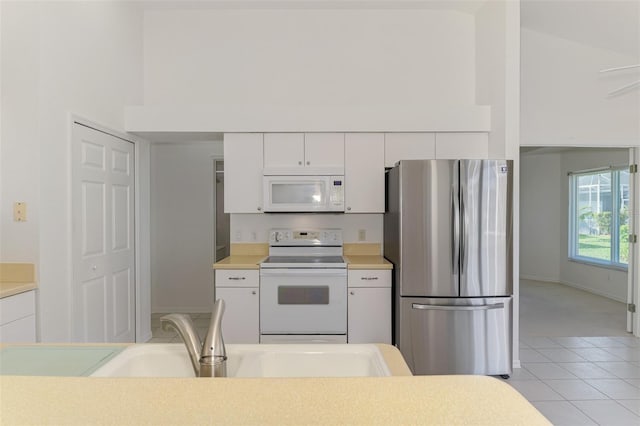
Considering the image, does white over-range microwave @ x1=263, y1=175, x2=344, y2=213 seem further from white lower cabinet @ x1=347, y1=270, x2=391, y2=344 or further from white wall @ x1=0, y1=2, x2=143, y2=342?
Result: white wall @ x1=0, y1=2, x2=143, y2=342

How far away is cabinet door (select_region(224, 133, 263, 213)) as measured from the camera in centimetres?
373

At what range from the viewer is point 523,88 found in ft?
13.7

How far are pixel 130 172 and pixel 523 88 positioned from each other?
4.00m

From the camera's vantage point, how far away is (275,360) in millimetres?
1235

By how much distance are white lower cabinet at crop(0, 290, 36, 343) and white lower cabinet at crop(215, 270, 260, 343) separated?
131cm

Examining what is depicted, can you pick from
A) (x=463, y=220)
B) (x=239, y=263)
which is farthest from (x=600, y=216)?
(x=239, y=263)

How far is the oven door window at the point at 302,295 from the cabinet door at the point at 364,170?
830 millimetres

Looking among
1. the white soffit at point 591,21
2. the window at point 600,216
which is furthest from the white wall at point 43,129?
the window at point 600,216

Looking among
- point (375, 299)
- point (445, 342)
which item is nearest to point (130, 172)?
point (375, 299)

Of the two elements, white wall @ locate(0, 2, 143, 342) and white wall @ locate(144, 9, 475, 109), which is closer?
white wall @ locate(0, 2, 143, 342)

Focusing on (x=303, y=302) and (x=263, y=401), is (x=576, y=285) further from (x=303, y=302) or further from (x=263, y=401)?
(x=263, y=401)

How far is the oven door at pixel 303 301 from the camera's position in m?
3.37

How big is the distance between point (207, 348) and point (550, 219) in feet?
25.7

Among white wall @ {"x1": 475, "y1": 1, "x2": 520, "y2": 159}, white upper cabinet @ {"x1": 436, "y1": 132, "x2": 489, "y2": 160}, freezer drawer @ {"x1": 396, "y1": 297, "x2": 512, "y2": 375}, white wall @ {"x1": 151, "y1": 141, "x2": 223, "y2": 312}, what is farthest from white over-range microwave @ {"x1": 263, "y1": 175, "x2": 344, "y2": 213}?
white wall @ {"x1": 151, "y1": 141, "x2": 223, "y2": 312}
